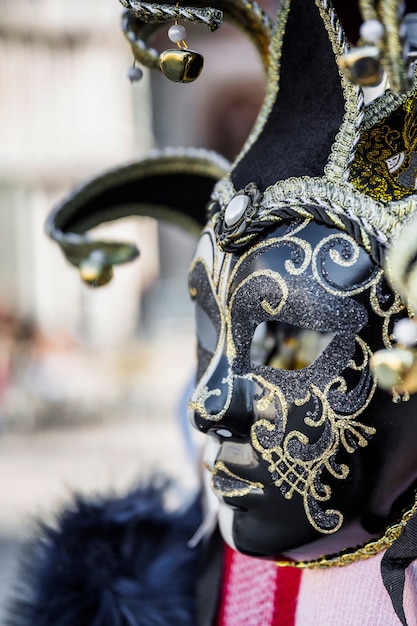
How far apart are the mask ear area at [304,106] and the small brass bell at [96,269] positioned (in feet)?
0.95

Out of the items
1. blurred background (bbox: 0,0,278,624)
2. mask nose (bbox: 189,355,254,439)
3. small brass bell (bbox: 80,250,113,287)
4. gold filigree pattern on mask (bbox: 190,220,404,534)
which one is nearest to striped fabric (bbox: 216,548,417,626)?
gold filigree pattern on mask (bbox: 190,220,404,534)

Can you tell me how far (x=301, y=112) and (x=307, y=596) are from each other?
1.96 ft

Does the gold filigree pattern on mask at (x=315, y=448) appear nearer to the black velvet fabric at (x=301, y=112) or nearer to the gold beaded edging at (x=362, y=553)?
the gold beaded edging at (x=362, y=553)

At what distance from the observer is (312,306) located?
824mm

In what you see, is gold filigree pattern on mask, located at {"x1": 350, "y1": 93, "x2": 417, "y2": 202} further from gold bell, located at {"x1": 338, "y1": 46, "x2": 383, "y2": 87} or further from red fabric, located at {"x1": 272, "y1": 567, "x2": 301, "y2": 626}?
red fabric, located at {"x1": 272, "y1": 567, "x2": 301, "y2": 626}

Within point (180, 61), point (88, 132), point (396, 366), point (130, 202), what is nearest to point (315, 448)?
point (396, 366)

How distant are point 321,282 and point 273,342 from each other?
47 centimetres

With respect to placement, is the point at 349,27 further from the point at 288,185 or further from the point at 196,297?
the point at 196,297

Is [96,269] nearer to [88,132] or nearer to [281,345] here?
[281,345]

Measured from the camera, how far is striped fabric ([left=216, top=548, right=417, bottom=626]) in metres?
0.93

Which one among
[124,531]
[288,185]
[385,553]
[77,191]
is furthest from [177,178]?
[385,553]

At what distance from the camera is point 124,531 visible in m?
1.22

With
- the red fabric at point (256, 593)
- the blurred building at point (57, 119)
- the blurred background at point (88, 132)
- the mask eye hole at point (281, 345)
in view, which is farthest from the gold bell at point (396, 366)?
the blurred building at point (57, 119)

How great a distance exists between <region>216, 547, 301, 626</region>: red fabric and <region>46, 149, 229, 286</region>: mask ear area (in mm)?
466
